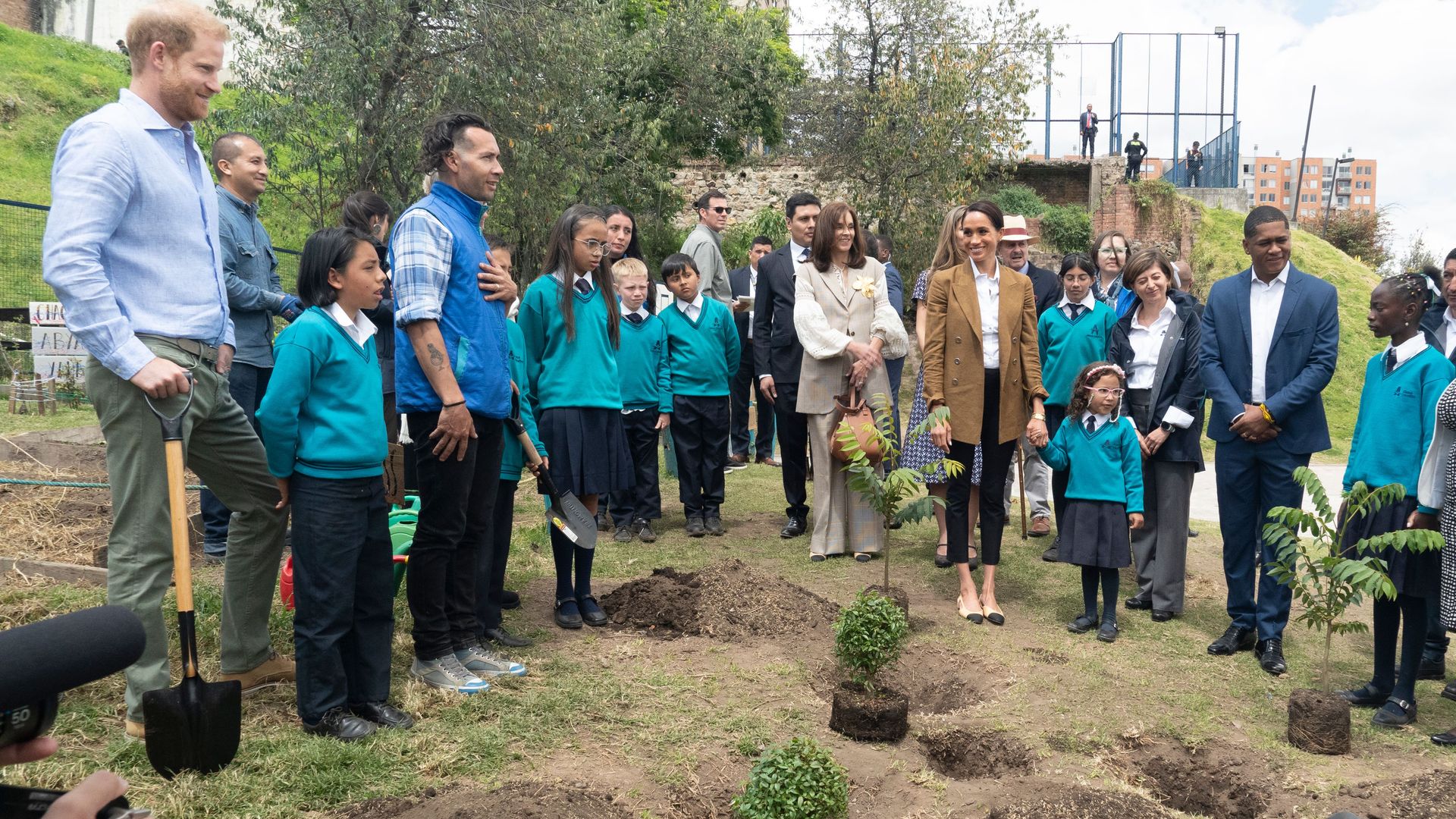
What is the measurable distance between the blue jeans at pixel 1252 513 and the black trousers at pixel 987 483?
43.1 inches

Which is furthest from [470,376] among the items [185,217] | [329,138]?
[329,138]

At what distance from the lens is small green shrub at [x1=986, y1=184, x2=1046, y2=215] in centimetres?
2452

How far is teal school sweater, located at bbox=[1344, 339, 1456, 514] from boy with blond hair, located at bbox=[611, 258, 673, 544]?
4.20 m

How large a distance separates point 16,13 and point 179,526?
37.8 m

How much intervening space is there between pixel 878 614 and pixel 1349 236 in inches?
1227

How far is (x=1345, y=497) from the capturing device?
465cm

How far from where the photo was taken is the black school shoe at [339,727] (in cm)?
369

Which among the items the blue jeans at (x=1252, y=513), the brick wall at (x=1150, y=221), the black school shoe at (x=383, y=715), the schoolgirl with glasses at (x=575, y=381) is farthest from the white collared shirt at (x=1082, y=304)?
the brick wall at (x=1150, y=221)

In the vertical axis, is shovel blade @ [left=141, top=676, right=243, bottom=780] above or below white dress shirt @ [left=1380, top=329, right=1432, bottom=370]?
below

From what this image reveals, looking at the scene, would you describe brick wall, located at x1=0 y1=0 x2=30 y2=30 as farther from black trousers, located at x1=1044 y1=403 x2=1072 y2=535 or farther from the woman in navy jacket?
the woman in navy jacket

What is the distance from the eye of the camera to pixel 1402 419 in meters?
4.67

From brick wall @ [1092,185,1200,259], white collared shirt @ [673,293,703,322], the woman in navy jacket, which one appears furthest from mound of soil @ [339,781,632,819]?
brick wall @ [1092,185,1200,259]

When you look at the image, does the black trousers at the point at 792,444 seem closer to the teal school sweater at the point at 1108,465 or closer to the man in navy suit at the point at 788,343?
the man in navy suit at the point at 788,343

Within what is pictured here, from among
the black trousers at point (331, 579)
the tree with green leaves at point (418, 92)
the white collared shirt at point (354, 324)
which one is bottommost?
the black trousers at point (331, 579)
